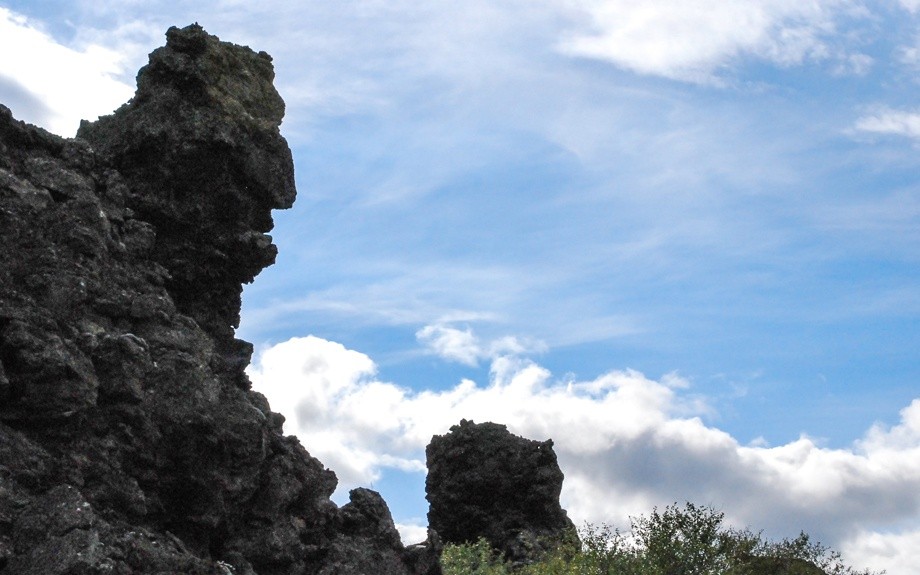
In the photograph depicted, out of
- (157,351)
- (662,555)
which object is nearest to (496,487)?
(662,555)

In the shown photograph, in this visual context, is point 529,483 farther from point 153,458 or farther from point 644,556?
point 153,458

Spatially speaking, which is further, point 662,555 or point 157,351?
point 662,555

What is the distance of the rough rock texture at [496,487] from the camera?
6131 cm

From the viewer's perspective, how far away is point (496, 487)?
2438 inches

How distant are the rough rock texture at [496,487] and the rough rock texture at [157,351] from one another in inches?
1526

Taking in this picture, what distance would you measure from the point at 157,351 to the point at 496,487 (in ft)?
148

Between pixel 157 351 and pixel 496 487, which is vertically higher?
pixel 496 487

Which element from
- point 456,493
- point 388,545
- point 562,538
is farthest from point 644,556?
point 388,545

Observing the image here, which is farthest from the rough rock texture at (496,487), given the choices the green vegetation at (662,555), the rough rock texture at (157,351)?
the rough rock texture at (157,351)

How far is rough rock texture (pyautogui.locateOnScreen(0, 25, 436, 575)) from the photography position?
16.4 m

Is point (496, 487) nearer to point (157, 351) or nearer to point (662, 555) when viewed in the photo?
point (662, 555)

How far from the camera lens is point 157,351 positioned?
61.2 feet

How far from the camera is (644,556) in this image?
47.8 m

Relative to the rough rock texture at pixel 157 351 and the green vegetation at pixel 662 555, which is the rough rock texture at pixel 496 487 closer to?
the green vegetation at pixel 662 555
